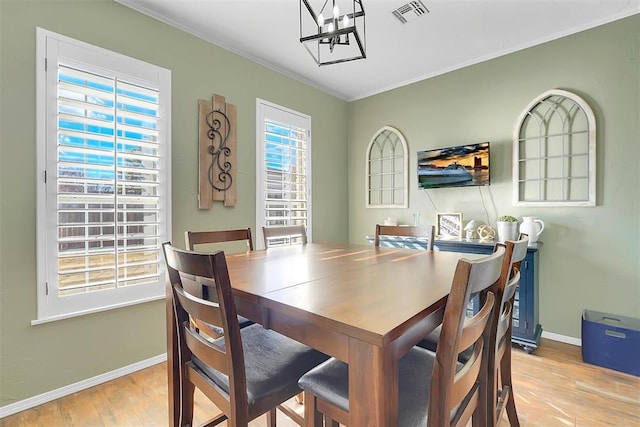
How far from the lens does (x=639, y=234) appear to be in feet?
7.60

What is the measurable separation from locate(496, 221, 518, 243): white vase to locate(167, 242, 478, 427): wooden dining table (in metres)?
1.39

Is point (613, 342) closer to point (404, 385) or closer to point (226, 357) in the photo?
point (404, 385)

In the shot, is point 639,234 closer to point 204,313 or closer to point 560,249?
point 560,249

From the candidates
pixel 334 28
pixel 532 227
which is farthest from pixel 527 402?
pixel 334 28

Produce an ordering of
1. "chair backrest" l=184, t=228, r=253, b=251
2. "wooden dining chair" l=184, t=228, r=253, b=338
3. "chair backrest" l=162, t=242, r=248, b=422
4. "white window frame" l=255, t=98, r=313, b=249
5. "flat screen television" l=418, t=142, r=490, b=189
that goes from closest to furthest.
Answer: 1. "chair backrest" l=162, t=242, r=248, b=422
2. "wooden dining chair" l=184, t=228, r=253, b=338
3. "chair backrest" l=184, t=228, r=253, b=251
4. "flat screen television" l=418, t=142, r=490, b=189
5. "white window frame" l=255, t=98, r=313, b=249

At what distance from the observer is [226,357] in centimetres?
97

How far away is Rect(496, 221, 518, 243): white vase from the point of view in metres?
2.65

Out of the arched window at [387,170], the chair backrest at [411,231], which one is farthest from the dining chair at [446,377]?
the arched window at [387,170]

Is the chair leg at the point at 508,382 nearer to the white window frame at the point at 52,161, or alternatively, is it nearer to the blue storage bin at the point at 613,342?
the blue storage bin at the point at 613,342

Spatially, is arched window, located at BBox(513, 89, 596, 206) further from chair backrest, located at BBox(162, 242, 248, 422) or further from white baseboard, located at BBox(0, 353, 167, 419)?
white baseboard, located at BBox(0, 353, 167, 419)

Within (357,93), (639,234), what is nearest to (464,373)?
(639,234)

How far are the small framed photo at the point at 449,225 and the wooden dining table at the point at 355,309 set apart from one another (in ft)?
5.34

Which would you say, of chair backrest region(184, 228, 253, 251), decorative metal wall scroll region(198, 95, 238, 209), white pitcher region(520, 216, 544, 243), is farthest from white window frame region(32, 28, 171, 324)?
white pitcher region(520, 216, 544, 243)

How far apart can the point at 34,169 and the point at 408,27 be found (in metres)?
2.88
